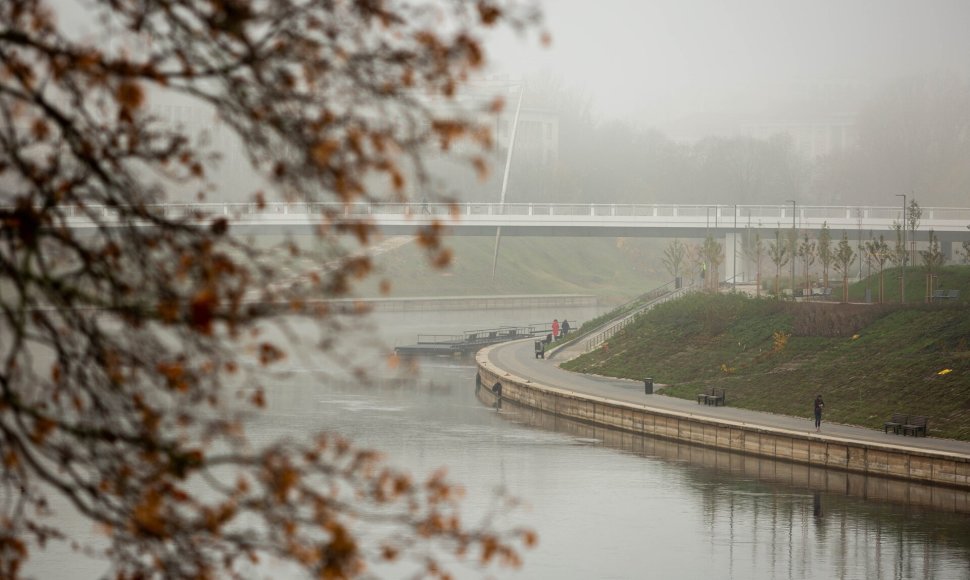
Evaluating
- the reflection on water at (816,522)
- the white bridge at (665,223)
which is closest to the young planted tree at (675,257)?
the white bridge at (665,223)

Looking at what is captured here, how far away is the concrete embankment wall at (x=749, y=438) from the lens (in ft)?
110

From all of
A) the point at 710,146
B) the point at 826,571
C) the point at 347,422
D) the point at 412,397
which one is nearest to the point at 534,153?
the point at 710,146

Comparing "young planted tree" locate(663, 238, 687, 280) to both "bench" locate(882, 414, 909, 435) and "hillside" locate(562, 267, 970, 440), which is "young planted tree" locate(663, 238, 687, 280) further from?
"bench" locate(882, 414, 909, 435)

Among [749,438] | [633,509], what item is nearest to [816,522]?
[633,509]

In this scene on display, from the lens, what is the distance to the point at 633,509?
109 feet

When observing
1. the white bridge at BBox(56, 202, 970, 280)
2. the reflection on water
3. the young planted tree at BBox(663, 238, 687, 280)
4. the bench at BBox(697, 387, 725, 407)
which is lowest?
the reflection on water

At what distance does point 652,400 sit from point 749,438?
318 inches

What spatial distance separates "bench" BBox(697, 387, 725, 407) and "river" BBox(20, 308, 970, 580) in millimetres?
4187

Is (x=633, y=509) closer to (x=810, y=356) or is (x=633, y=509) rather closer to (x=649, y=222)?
(x=810, y=356)

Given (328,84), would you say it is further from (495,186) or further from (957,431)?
(495,186)

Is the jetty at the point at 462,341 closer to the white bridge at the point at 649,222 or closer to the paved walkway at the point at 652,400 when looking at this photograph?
the paved walkway at the point at 652,400

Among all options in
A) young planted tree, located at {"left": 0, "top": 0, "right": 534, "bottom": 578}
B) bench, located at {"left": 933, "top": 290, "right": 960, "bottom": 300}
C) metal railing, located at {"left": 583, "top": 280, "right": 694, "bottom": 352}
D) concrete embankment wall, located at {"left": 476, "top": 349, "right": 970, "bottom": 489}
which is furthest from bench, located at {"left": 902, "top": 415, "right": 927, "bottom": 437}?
young planted tree, located at {"left": 0, "top": 0, "right": 534, "bottom": 578}

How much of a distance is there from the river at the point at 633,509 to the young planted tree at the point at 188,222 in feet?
40.7

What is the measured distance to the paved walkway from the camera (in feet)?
120
